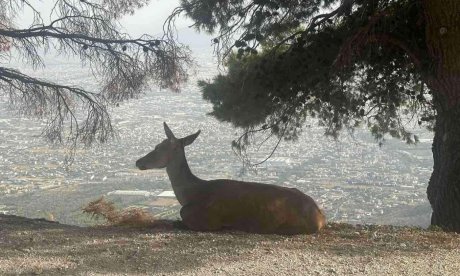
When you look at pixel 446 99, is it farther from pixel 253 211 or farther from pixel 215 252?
pixel 215 252

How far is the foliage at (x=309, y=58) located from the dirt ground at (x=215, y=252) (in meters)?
2.60

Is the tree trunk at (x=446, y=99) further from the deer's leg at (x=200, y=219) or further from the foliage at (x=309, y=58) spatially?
the deer's leg at (x=200, y=219)

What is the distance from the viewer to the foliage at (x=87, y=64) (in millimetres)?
9992

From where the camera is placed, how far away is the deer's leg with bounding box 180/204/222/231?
762 cm

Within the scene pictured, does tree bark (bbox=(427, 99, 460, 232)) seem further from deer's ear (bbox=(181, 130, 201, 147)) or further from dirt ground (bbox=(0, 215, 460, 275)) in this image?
deer's ear (bbox=(181, 130, 201, 147))

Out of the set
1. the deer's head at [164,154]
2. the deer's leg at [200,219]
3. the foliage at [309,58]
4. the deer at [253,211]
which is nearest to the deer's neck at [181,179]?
the deer's head at [164,154]

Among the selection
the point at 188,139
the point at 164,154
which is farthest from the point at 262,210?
the point at 164,154

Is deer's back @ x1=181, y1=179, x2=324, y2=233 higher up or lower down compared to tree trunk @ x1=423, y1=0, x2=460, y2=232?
lower down

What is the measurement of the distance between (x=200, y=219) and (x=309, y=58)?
10.8ft

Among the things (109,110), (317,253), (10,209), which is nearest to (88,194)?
(10,209)

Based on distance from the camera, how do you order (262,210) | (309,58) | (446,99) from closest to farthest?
(262,210) < (446,99) < (309,58)

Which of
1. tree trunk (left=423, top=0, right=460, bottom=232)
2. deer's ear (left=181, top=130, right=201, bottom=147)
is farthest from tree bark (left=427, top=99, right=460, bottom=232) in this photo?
deer's ear (left=181, top=130, right=201, bottom=147)

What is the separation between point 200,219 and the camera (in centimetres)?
768

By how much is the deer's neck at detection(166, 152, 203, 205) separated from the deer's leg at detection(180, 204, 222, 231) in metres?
0.50
